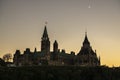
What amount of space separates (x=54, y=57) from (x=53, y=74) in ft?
147

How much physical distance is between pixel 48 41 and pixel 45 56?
758 centimetres

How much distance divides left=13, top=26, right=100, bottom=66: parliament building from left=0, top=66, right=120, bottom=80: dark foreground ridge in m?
29.3

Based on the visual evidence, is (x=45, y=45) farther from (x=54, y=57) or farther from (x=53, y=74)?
(x=53, y=74)

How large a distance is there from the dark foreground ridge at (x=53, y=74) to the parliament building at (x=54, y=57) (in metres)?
29.3

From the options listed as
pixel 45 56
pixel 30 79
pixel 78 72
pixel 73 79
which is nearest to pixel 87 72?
pixel 78 72

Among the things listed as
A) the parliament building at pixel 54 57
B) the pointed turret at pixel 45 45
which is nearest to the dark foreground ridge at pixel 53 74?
the parliament building at pixel 54 57

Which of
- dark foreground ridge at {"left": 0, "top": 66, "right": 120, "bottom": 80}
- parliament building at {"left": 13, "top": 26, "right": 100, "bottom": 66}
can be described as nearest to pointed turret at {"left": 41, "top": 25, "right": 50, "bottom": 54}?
parliament building at {"left": 13, "top": 26, "right": 100, "bottom": 66}

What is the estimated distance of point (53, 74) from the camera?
303 ft

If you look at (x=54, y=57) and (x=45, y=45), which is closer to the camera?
(x=45, y=45)

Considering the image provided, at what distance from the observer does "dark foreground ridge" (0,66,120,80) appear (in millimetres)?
84062

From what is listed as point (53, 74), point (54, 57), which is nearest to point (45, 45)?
point (54, 57)

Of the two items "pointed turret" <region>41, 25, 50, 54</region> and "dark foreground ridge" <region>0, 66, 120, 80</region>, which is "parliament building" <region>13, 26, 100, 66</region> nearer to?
"pointed turret" <region>41, 25, 50, 54</region>

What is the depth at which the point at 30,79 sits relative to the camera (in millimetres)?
83000

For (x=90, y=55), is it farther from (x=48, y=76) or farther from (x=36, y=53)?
(x=48, y=76)
